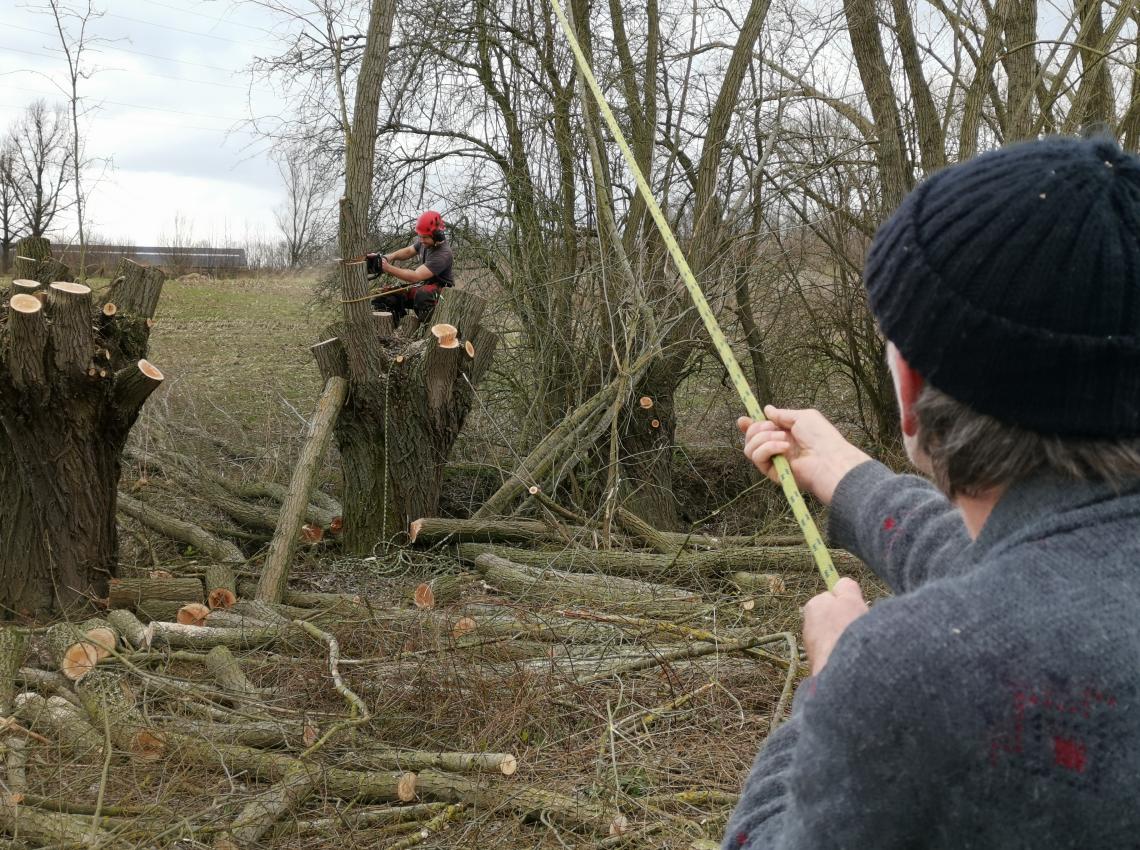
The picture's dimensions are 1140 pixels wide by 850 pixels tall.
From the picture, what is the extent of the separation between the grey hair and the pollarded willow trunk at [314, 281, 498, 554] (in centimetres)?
554

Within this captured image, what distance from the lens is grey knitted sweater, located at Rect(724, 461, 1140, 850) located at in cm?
84

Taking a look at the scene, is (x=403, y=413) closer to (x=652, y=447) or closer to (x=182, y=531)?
(x=182, y=531)

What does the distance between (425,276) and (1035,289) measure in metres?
8.01

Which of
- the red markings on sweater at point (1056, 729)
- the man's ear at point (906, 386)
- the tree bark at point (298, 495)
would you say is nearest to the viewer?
the red markings on sweater at point (1056, 729)

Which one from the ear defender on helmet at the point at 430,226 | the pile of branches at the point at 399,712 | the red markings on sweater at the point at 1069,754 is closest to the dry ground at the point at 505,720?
the pile of branches at the point at 399,712

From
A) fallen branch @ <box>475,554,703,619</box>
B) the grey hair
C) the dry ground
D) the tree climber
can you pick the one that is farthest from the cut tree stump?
the grey hair

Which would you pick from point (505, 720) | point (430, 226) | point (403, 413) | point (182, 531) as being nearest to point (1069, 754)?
point (505, 720)

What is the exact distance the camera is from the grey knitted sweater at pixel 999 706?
2.76ft

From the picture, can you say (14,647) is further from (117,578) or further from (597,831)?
(597,831)

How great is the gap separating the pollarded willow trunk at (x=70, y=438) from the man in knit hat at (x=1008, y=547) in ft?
16.2

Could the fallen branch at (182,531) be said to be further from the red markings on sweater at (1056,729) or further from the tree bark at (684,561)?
the red markings on sweater at (1056,729)

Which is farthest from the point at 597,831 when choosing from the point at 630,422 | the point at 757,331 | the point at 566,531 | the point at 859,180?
the point at 859,180

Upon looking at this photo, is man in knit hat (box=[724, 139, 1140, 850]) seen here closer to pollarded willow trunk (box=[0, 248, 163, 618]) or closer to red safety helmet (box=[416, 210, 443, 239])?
pollarded willow trunk (box=[0, 248, 163, 618])

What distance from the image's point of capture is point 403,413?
6.69 metres
